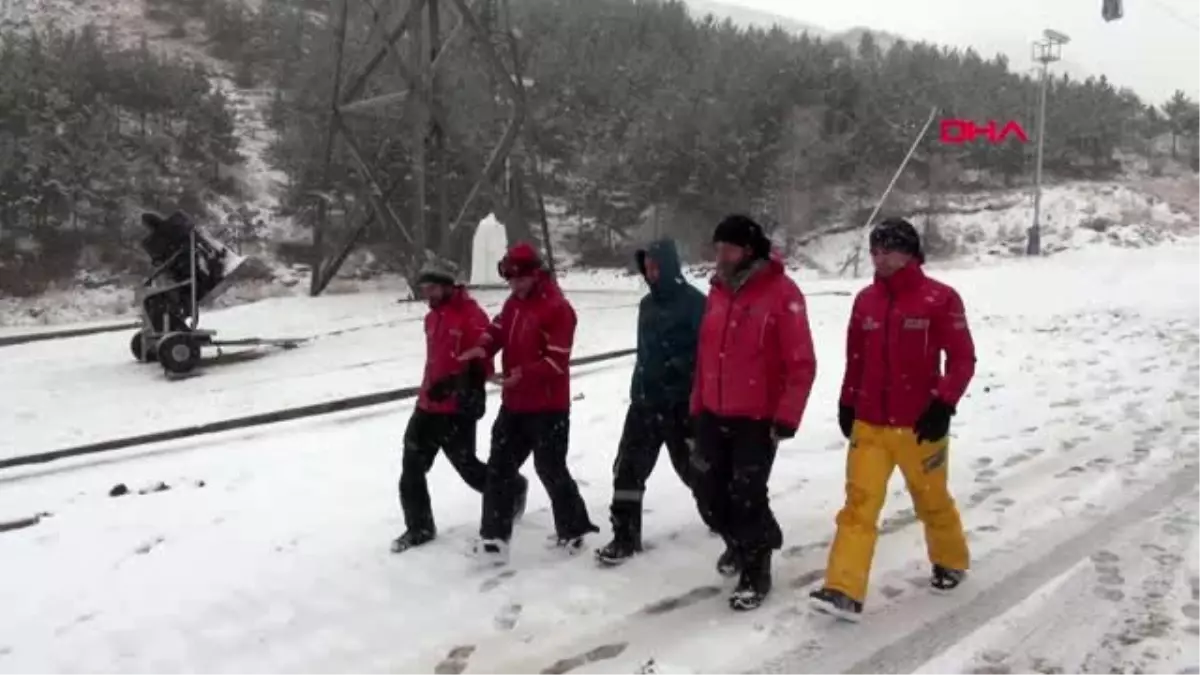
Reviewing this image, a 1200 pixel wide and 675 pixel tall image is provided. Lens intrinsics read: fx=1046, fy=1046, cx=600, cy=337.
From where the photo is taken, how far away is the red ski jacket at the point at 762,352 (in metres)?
4.52

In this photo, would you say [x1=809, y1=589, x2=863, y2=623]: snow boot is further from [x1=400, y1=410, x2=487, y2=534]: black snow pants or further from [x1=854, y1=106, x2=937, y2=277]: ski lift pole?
[x1=854, y1=106, x2=937, y2=277]: ski lift pole

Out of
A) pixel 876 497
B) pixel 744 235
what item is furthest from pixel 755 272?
pixel 876 497

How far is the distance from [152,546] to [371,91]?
26234 mm

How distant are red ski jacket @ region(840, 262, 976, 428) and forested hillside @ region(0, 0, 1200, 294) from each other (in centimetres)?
1390

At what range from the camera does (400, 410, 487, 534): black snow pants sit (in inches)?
221

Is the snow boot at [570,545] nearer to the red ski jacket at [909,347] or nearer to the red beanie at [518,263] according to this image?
the red beanie at [518,263]

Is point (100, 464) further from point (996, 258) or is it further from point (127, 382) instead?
point (996, 258)

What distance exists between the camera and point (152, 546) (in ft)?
19.3

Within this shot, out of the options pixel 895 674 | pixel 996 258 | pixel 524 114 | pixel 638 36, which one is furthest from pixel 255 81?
pixel 895 674

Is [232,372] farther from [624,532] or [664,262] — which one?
[664,262]

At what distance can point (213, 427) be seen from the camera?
950 centimetres

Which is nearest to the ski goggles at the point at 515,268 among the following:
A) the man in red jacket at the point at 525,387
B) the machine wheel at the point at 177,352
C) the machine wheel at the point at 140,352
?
the man in red jacket at the point at 525,387

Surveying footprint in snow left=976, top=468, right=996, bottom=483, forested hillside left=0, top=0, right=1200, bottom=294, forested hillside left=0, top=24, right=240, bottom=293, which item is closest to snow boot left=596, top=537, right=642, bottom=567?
footprint in snow left=976, top=468, right=996, bottom=483

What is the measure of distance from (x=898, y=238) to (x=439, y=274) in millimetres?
2375
